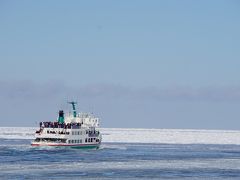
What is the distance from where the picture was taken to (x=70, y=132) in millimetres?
106938

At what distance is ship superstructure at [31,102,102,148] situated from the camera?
106 metres

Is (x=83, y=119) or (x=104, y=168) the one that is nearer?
(x=104, y=168)

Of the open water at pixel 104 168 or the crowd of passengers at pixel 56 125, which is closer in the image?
the open water at pixel 104 168

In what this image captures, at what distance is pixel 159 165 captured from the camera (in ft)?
257

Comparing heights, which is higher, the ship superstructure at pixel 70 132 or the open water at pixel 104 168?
the ship superstructure at pixel 70 132

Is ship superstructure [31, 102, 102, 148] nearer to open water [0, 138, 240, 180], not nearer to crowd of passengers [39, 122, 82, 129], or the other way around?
crowd of passengers [39, 122, 82, 129]

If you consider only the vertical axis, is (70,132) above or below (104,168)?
above

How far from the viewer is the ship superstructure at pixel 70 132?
106m

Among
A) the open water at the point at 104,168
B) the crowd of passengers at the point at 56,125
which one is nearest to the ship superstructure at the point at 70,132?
the crowd of passengers at the point at 56,125

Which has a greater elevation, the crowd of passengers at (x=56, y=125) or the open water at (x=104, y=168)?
the crowd of passengers at (x=56, y=125)

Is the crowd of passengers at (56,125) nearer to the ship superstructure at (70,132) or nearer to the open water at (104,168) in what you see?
the ship superstructure at (70,132)

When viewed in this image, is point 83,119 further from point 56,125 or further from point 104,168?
point 104,168

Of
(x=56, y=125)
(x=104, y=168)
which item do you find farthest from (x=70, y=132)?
(x=104, y=168)

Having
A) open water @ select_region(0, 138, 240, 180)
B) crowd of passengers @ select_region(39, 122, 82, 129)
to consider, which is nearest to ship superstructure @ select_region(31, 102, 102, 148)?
crowd of passengers @ select_region(39, 122, 82, 129)
